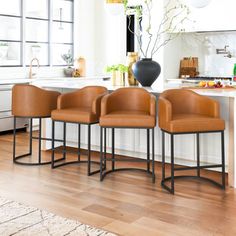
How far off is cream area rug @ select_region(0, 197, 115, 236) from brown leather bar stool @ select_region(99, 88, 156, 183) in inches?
41.1

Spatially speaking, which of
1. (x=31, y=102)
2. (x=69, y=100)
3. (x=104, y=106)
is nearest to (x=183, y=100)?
(x=104, y=106)

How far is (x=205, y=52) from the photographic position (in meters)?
7.44

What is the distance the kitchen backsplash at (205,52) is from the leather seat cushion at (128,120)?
3.70m

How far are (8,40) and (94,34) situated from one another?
2.10 m

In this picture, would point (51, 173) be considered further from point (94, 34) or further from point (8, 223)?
point (94, 34)

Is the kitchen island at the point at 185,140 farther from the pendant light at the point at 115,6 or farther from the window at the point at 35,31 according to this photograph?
the window at the point at 35,31

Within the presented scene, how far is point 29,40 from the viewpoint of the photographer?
743 centimetres

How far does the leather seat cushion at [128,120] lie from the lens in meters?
3.79

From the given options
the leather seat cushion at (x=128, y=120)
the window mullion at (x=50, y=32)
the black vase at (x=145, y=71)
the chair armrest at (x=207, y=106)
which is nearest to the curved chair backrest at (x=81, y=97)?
the black vase at (x=145, y=71)

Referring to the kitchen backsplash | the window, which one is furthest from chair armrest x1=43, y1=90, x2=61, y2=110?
the kitchen backsplash

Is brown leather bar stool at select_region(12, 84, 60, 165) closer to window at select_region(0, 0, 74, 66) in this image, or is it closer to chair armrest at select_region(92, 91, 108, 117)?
chair armrest at select_region(92, 91, 108, 117)

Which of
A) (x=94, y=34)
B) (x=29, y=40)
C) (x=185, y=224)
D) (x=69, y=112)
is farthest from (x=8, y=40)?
(x=185, y=224)

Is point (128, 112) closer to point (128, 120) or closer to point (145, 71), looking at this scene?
point (128, 120)

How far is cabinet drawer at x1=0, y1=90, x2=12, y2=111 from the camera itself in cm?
629
